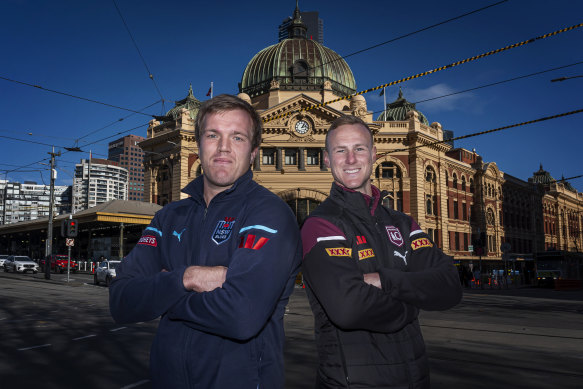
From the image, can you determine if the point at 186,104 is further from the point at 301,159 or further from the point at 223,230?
the point at 223,230

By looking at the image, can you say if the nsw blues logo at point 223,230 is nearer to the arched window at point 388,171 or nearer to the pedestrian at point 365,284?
the pedestrian at point 365,284

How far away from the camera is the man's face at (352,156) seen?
119 inches

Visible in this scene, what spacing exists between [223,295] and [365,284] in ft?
2.72

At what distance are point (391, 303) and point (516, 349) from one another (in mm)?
7123

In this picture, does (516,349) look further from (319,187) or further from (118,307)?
(319,187)

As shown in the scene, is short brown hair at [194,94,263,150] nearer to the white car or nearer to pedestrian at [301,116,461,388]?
pedestrian at [301,116,461,388]

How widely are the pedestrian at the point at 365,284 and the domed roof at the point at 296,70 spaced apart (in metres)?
40.7

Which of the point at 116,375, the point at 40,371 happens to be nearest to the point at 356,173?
the point at 116,375

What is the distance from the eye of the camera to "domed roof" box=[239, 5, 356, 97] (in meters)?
43.6

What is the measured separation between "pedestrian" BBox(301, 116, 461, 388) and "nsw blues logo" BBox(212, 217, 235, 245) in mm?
503

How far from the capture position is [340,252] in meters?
2.65

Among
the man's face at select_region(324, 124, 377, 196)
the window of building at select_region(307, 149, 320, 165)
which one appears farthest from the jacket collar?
the window of building at select_region(307, 149, 320, 165)

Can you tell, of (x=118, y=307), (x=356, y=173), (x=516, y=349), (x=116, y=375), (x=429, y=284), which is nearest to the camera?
(x=118, y=307)

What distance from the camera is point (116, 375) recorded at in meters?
6.14
